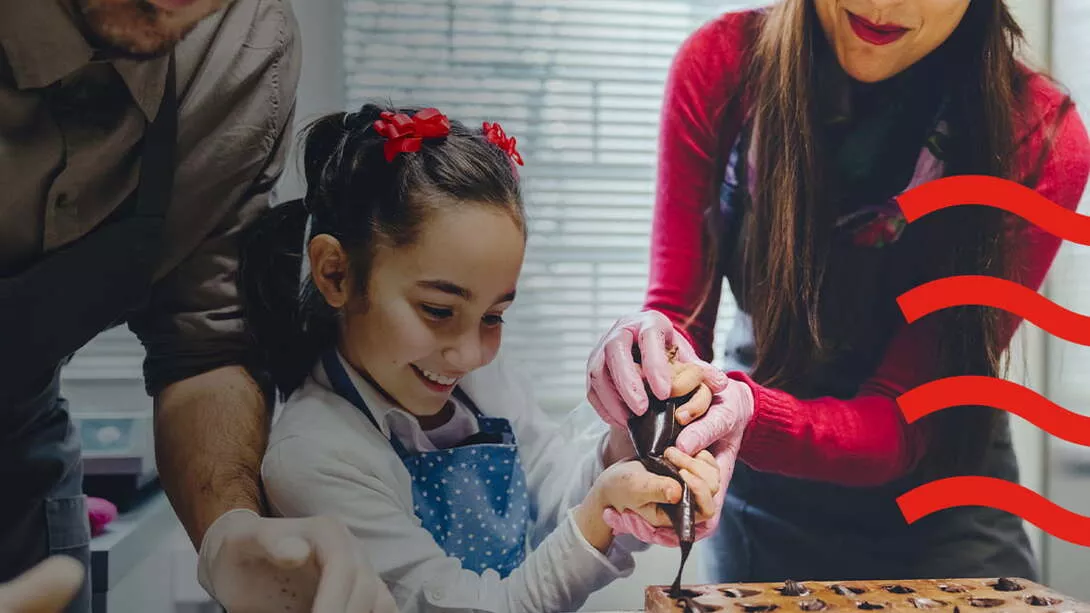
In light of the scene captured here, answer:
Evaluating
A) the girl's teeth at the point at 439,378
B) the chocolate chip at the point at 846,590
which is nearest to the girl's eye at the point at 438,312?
the girl's teeth at the point at 439,378

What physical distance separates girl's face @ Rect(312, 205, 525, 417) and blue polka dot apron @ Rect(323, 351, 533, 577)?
2.5 inches

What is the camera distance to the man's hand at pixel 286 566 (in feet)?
4.72

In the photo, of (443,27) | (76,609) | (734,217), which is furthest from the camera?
(734,217)

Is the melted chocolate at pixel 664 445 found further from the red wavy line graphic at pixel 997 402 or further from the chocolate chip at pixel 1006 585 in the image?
the chocolate chip at pixel 1006 585

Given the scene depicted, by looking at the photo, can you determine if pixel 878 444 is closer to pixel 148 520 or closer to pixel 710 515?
pixel 710 515

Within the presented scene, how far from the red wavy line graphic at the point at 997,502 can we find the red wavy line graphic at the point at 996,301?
0.35 metres

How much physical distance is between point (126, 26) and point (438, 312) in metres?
0.66

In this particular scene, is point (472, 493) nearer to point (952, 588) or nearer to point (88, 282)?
A: point (88, 282)

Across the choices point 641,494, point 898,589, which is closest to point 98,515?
point 641,494

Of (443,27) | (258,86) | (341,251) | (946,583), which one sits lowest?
(946,583)

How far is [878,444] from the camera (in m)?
1.92

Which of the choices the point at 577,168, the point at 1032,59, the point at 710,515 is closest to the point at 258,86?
the point at 577,168

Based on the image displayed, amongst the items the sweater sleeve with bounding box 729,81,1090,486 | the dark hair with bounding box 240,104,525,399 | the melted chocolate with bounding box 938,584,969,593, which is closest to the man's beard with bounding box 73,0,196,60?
the dark hair with bounding box 240,104,525,399

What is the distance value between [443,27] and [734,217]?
678 mm
